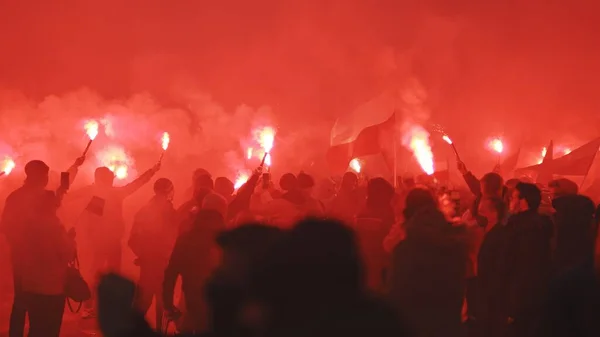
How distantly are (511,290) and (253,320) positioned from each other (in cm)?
276

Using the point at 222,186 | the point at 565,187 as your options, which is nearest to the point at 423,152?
the point at 565,187

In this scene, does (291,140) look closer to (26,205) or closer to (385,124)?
(385,124)

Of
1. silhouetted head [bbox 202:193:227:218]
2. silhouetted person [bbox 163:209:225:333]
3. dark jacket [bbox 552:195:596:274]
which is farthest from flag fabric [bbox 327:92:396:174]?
silhouetted person [bbox 163:209:225:333]

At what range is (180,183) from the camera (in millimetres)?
12320

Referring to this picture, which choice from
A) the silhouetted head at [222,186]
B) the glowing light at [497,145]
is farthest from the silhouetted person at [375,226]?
the glowing light at [497,145]

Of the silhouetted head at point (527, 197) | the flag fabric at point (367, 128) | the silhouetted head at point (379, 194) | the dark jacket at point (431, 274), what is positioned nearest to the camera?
the dark jacket at point (431, 274)

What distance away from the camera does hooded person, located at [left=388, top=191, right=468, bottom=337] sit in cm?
337

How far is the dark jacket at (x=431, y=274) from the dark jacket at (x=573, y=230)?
1.72m

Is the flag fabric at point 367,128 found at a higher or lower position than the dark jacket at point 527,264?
higher

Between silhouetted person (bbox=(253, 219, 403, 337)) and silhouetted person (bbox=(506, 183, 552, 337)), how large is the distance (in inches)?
101

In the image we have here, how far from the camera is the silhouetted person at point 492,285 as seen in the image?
4.19 m

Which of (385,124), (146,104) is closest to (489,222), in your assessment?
(385,124)

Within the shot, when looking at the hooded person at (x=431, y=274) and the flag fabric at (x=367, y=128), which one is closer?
the hooded person at (x=431, y=274)

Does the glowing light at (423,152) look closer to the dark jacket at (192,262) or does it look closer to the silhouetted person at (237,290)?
the dark jacket at (192,262)
